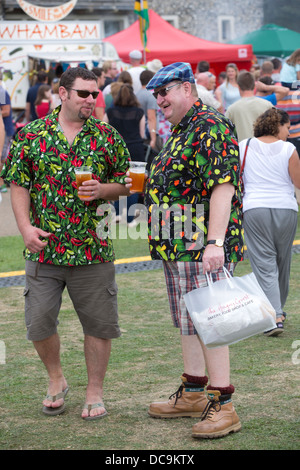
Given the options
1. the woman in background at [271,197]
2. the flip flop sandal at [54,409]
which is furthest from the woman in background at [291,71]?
the flip flop sandal at [54,409]

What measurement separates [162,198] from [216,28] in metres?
33.1

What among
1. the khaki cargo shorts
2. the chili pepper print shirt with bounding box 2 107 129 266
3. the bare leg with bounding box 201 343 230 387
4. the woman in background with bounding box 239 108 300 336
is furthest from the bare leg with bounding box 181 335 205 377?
the woman in background with bounding box 239 108 300 336

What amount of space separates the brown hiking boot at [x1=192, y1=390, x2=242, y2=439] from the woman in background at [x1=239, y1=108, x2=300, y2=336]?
1.92m

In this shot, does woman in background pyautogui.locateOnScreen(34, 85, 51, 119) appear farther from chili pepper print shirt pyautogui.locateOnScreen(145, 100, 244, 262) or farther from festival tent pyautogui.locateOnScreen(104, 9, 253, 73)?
chili pepper print shirt pyautogui.locateOnScreen(145, 100, 244, 262)

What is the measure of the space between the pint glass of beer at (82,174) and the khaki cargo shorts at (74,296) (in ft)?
1.57

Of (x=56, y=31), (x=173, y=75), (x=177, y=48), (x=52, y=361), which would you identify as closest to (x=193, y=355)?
(x=52, y=361)

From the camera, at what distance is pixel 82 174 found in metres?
4.11

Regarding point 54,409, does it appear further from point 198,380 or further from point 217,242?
point 217,242

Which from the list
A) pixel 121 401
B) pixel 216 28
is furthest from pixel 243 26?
pixel 121 401

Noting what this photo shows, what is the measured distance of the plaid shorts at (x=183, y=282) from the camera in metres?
4.06

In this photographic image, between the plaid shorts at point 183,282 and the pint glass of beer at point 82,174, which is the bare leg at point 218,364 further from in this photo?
the pint glass of beer at point 82,174

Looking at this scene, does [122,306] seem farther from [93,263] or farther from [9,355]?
[93,263]

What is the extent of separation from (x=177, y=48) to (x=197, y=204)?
17893 millimetres
